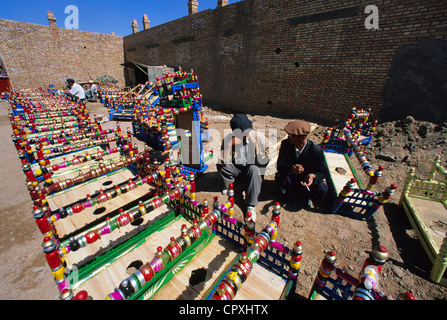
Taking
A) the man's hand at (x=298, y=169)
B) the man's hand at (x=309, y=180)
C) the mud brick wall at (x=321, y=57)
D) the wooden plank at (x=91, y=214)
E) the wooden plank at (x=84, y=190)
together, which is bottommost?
the wooden plank at (x=91, y=214)

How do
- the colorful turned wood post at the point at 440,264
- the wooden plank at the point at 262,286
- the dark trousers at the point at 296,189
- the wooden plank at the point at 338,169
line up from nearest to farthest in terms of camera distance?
the wooden plank at the point at 262,286 → the colorful turned wood post at the point at 440,264 → the dark trousers at the point at 296,189 → the wooden plank at the point at 338,169

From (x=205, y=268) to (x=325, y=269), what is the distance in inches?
53.4

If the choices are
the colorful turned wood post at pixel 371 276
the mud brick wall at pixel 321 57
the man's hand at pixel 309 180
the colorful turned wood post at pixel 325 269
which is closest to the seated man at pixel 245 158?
the man's hand at pixel 309 180

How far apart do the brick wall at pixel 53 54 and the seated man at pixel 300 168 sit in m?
25.3

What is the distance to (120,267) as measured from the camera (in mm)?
2297

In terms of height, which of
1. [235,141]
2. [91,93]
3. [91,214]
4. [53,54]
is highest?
[53,54]

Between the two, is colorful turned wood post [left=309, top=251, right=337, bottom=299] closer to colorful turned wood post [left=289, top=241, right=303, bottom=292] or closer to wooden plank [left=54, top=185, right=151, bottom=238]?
colorful turned wood post [left=289, top=241, right=303, bottom=292]

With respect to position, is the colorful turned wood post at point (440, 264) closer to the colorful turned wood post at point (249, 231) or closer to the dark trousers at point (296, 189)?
the dark trousers at point (296, 189)

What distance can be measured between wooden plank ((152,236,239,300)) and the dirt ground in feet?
3.42

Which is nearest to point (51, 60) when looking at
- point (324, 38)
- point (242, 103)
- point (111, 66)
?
point (111, 66)

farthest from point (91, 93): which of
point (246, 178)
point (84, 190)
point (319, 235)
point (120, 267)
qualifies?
point (319, 235)

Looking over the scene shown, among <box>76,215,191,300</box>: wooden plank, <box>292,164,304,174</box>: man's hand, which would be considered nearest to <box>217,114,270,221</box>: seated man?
<box>292,164,304,174</box>: man's hand

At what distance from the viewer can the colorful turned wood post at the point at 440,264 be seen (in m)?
2.24

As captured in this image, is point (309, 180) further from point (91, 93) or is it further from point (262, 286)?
point (91, 93)
